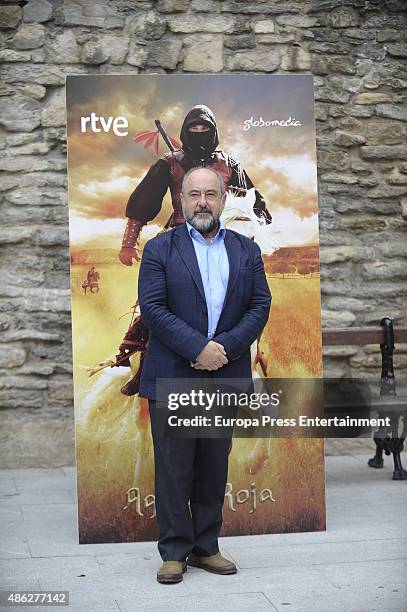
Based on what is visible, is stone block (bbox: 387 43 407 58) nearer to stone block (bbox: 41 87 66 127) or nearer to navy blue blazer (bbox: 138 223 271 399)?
stone block (bbox: 41 87 66 127)

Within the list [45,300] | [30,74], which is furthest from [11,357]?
[30,74]

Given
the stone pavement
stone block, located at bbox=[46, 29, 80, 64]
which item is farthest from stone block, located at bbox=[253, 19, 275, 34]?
the stone pavement

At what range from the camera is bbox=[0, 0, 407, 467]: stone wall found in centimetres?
583

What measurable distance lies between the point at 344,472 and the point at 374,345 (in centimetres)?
88

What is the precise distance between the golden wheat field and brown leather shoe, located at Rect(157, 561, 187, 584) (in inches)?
22.3

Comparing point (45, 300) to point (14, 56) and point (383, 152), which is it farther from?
point (383, 152)

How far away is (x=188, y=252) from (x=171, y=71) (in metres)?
2.39

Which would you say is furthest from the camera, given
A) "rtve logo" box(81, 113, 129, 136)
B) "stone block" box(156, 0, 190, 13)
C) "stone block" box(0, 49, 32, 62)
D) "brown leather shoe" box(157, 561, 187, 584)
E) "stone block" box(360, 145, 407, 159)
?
"stone block" box(360, 145, 407, 159)

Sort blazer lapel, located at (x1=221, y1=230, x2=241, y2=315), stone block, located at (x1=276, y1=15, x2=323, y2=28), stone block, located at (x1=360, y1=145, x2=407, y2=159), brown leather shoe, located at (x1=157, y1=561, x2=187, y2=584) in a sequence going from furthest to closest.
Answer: stone block, located at (x1=360, y1=145, x2=407, y2=159) → stone block, located at (x1=276, y1=15, x2=323, y2=28) → blazer lapel, located at (x1=221, y1=230, x2=241, y2=315) → brown leather shoe, located at (x1=157, y1=561, x2=187, y2=584)

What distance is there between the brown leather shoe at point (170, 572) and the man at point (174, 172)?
1.32 m

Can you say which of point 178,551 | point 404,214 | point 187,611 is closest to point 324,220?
point 404,214

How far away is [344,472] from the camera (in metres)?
5.69

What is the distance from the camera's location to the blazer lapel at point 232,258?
12.7ft

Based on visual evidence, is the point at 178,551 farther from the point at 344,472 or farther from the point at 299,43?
the point at 299,43
